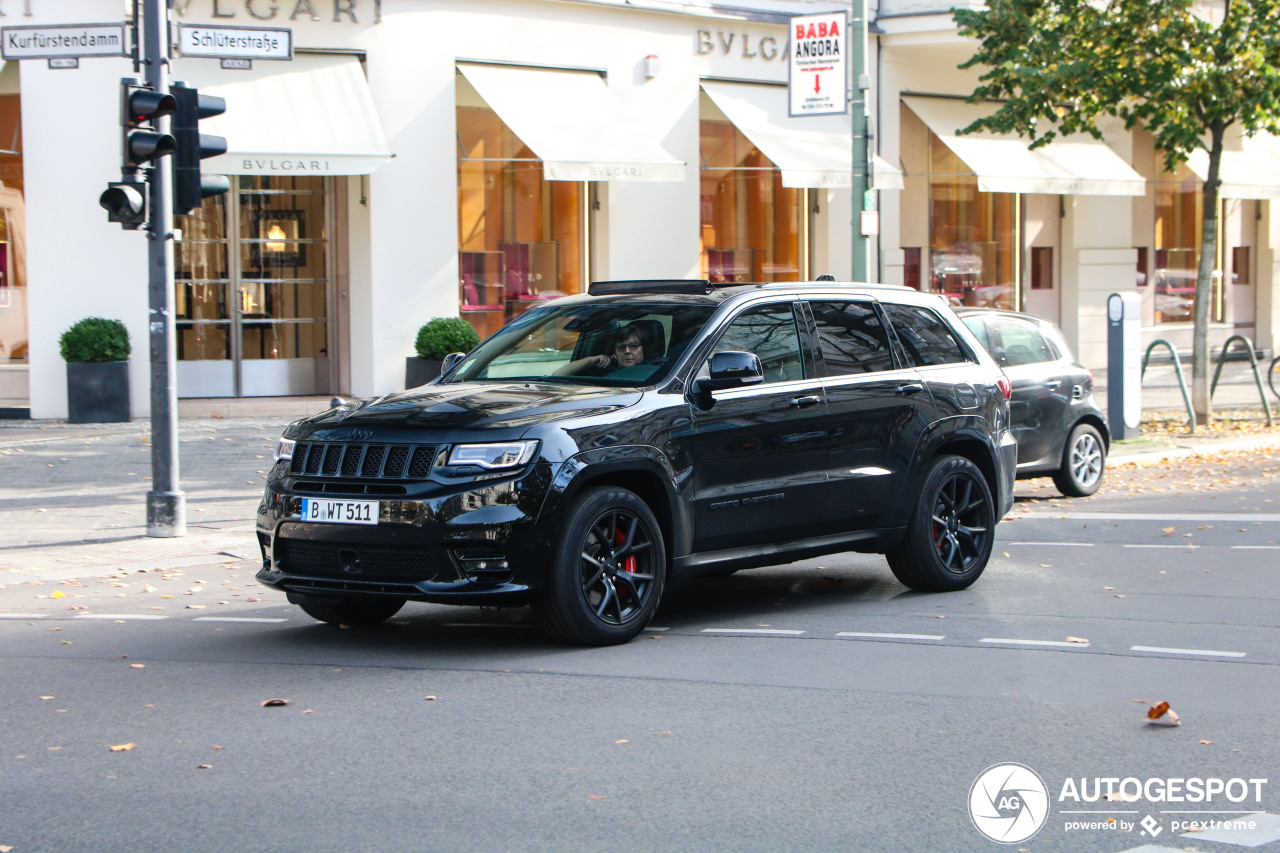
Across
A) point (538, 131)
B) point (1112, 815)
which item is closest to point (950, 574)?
point (1112, 815)

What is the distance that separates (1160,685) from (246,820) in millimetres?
3793

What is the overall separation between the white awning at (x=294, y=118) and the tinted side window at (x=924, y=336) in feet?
34.2

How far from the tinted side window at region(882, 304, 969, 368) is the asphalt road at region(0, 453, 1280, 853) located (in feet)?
4.40

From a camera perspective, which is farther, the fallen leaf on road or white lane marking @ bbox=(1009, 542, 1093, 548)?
white lane marking @ bbox=(1009, 542, 1093, 548)

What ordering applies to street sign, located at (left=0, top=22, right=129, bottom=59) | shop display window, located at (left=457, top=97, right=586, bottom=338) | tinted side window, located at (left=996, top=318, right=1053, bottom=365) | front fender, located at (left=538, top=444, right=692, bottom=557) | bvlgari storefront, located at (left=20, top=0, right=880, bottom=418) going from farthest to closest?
shop display window, located at (left=457, top=97, right=586, bottom=338) < bvlgari storefront, located at (left=20, top=0, right=880, bottom=418) < tinted side window, located at (left=996, top=318, right=1053, bottom=365) < street sign, located at (left=0, top=22, right=129, bottom=59) < front fender, located at (left=538, top=444, right=692, bottom=557)

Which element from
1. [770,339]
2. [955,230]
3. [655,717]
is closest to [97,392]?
[770,339]

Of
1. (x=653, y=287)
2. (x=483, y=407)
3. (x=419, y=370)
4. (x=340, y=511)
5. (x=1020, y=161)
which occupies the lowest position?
(x=340, y=511)

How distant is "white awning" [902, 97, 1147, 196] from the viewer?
2364 centimetres

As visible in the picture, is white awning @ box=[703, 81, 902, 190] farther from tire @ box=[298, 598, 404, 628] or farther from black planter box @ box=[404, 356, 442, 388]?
tire @ box=[298, 598, 404, 628]

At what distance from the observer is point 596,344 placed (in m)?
8.05

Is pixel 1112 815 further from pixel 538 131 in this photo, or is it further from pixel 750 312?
pixel 538 131

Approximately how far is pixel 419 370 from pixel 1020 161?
10.1 metres

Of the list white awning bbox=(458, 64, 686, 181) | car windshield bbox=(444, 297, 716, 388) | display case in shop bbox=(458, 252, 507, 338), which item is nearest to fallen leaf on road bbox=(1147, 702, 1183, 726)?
car windshield bbox=(444, 297, 716, 388)

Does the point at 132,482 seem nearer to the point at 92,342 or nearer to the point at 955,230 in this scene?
the point at 92,342
